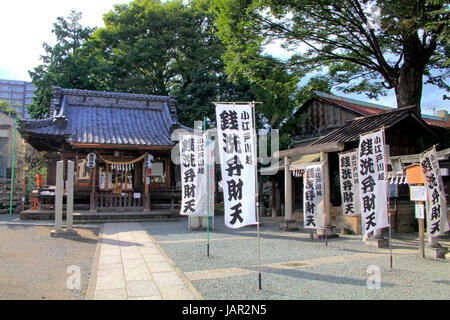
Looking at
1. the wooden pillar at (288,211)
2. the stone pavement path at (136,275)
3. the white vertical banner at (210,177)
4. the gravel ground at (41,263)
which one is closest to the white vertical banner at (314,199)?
the wooden pillar at (288,211)

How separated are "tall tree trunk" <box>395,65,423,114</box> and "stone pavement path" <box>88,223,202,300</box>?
A: 10468 mm

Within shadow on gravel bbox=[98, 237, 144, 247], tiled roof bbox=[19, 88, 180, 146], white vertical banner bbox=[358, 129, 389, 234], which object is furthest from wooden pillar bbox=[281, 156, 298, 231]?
tiled roof bbox=[19, 88, 180, 146]

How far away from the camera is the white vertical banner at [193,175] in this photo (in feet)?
31.6

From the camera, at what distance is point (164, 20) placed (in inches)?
985

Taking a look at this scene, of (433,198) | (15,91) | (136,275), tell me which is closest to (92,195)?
(136,275)

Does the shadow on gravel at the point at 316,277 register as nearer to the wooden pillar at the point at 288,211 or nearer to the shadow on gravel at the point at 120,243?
the shadow on gravel at the point at 120,243

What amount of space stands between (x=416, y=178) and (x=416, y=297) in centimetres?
393

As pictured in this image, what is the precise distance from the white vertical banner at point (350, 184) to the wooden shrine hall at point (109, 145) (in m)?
A: 9.19

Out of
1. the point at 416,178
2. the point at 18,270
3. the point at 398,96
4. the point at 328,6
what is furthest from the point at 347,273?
the point at 328,6

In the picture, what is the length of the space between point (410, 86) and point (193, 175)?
29.1 feet

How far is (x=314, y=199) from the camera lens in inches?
391

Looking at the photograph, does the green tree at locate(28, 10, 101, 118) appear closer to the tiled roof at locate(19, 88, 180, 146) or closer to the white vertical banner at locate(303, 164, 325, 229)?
the tiled roof at locate(19, 88, 180, 146)

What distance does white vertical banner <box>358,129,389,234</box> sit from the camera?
769 cm

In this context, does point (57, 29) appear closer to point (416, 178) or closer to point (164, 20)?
point (164, 20)
